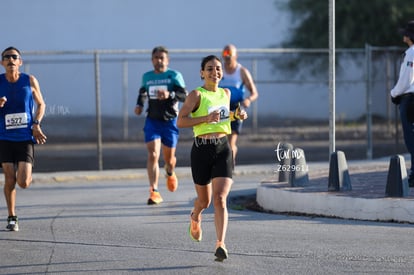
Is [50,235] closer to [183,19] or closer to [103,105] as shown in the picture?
[103,105]

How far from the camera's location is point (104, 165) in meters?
20.4

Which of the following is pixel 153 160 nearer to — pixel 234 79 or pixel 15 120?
pixel 234 79

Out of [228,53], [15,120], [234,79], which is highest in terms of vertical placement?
[228,53]

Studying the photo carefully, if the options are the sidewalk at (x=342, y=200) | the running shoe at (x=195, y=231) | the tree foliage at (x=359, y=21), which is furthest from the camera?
the tree foliage at (x=359, y=21)

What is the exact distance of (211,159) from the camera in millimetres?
9359

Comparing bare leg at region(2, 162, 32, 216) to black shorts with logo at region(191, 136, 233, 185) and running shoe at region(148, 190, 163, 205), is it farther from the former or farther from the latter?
running shoe at region(148, 190, 163, 205)

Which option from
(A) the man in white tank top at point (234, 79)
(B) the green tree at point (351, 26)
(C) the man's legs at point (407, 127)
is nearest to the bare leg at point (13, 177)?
(A) the man in white tank top at point (234, 79)

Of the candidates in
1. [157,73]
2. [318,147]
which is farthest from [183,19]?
[157,73]

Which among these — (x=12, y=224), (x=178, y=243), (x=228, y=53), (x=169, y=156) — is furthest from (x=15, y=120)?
(x=228, y=53)

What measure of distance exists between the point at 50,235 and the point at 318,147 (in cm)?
1434

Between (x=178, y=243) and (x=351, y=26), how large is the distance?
20.1 meters

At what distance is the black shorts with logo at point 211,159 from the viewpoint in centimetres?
933

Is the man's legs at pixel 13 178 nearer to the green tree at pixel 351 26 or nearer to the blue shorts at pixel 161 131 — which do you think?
the blue shorts at pixel 161 131

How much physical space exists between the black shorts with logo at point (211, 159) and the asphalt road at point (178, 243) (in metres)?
0.76
